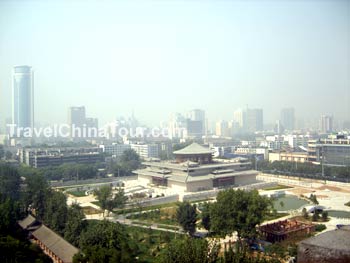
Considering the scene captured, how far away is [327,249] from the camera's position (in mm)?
4469

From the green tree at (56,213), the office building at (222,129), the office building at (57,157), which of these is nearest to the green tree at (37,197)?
the green tree at (56,213)

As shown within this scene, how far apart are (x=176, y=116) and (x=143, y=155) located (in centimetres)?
3801

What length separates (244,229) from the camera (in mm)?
10141

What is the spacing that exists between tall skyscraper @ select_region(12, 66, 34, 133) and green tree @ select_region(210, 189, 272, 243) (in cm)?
5898

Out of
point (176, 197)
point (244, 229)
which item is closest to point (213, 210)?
point (244, 229)

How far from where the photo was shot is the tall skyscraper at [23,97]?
6438cm

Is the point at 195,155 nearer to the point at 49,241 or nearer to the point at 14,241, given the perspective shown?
the point at 49,241

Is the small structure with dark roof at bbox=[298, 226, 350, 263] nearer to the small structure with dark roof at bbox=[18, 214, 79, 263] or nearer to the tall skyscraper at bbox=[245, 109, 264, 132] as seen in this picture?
the small structure with dark roof at bbox=[18, 214, 79, 263]

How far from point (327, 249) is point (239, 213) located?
5.79 m

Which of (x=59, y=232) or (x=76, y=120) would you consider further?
(x=76, y=120)

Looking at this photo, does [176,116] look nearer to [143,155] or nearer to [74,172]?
[143,155]

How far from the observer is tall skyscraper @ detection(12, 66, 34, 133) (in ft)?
211

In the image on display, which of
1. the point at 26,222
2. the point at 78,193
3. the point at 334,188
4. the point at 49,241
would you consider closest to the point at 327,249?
the point at 49,241

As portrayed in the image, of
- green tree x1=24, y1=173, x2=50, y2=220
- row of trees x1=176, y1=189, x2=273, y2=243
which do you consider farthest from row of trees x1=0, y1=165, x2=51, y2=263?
row of trees x1=176, y1=189, x2=273, y2=243
